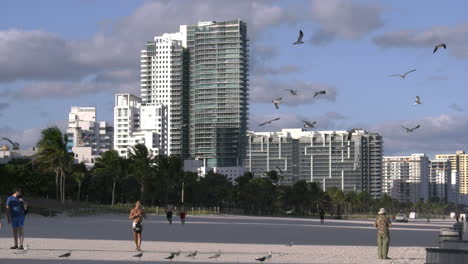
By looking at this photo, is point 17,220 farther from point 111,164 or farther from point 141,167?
point 141,167

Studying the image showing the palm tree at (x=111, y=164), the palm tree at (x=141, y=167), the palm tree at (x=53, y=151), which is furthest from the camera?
the palm tree at (x=141, y=167)

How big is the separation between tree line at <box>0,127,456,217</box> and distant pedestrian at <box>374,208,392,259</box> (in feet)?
167

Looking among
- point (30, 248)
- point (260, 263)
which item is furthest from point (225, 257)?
point (30, 248)

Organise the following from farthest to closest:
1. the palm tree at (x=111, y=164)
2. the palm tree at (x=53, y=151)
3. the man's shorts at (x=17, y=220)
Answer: the palm tree at (x=111, y=164) → the palm tree at (x=53, y=151) → the man's shorts at (x=17, y=220)

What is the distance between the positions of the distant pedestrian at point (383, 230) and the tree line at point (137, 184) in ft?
167

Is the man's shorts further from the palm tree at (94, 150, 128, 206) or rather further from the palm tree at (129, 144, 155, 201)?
the palm tree at (129, 144, 155, 201)

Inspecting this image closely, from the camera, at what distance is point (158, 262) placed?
778 inches

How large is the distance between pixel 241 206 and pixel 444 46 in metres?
105

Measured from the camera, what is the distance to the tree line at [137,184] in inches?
2960

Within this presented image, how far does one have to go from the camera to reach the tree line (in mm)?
75188

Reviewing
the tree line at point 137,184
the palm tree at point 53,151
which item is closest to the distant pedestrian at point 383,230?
the tree line at point 137,184

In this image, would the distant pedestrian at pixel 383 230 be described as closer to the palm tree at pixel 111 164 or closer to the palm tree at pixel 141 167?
the palm tree at pixel 111 164

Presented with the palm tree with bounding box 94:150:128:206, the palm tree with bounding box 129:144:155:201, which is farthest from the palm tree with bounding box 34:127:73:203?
the palm tree with bounding box 129:144:155:201

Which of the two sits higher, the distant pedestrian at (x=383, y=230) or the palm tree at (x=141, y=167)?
the palm tree at (x=141, y=167)
